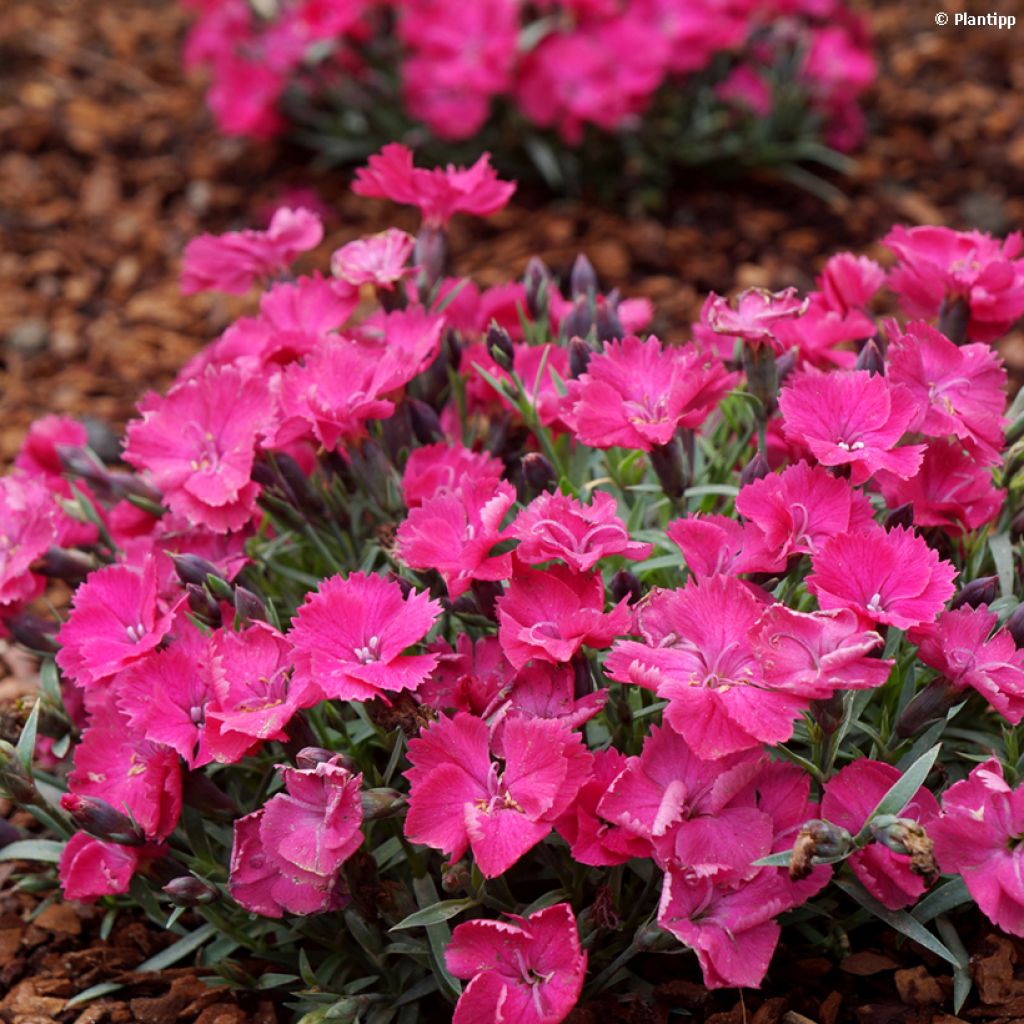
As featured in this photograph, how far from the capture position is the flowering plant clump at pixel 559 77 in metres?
3.57

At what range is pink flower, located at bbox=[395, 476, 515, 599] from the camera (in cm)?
152

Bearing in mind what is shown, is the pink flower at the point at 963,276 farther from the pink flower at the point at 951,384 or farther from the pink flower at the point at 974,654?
the pink flower at the point at 974,654

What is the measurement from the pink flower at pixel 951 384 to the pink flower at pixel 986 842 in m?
0.44

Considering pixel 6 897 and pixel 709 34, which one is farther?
pixel 709 34

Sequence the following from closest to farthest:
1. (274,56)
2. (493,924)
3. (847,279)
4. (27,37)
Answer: (493,924), (847,279), (274,56), (27,37)

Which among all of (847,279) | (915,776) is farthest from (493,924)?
(847,279)

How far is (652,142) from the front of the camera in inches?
147

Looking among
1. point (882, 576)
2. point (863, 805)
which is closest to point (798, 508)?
point (882, 576)

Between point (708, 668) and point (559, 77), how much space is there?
2.53m

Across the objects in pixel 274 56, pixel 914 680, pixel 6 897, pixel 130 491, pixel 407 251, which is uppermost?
pixel 274 56

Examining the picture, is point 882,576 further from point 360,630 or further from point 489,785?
point 360,630

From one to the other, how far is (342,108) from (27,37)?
4.64 ft

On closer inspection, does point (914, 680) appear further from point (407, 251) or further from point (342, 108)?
point (342, 108)

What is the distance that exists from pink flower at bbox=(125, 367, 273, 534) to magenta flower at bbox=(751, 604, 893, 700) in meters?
0.77
